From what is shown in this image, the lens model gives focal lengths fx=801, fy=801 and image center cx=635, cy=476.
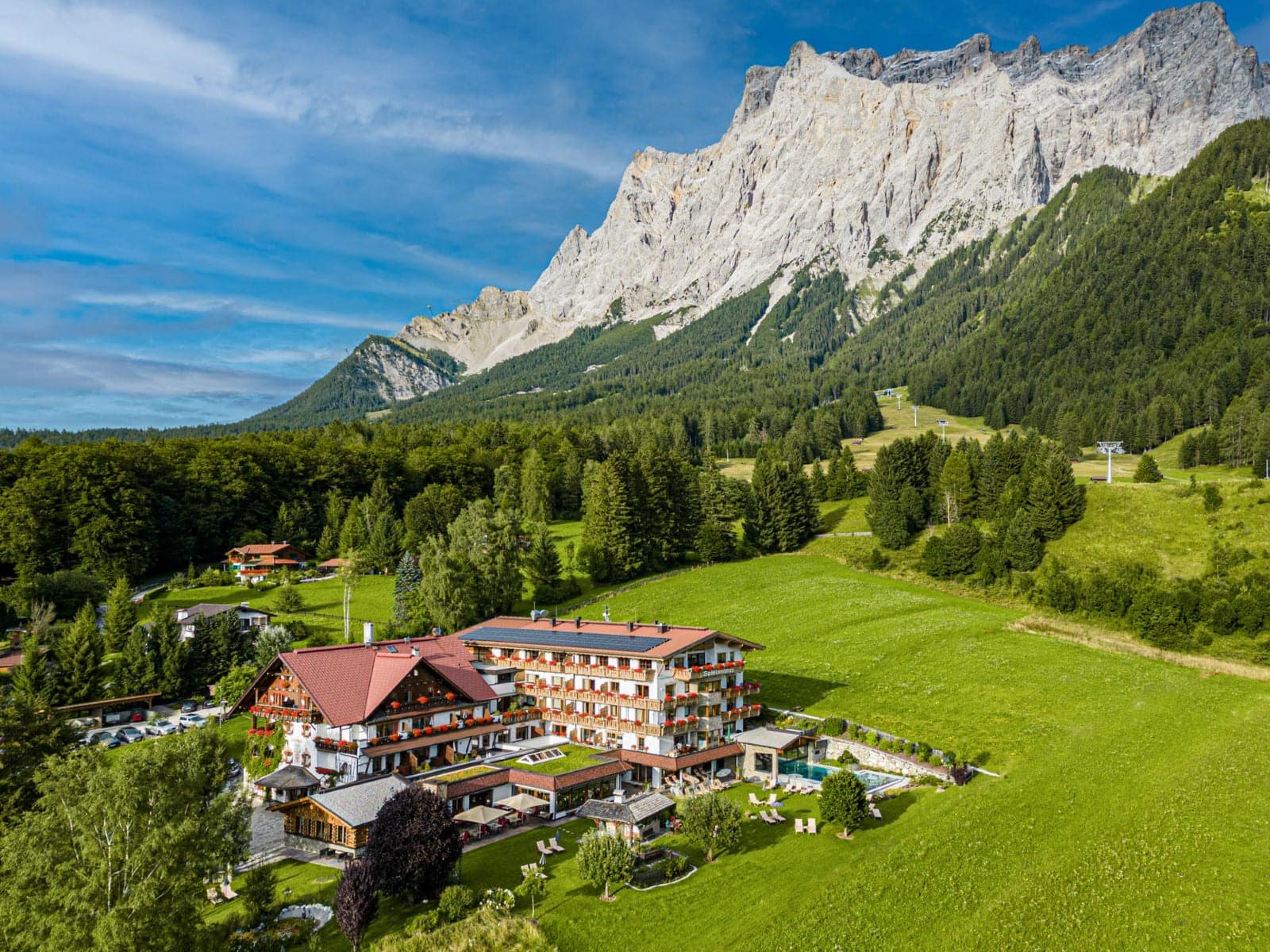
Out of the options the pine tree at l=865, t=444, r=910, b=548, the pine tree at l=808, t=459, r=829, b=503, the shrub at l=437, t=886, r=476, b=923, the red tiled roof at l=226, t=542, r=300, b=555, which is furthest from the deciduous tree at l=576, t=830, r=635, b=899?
the pine tree at l=808, t=459, r=829, b=503

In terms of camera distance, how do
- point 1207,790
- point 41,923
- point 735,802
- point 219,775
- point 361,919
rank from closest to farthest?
1. point 41,923
2. point 361,919
3. point 1207,790
4. point 219,775
5. point 735,802

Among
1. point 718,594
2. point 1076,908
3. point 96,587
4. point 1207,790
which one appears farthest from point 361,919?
point 96,587

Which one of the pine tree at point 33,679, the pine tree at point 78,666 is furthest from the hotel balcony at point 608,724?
the pine tree at point 78,666

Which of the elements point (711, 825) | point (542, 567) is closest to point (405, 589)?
point (542, 567)

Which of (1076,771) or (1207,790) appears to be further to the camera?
(1076,771)

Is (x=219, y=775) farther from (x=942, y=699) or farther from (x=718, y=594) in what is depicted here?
(x=718, y=594)

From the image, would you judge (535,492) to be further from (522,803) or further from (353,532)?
(522,803)
